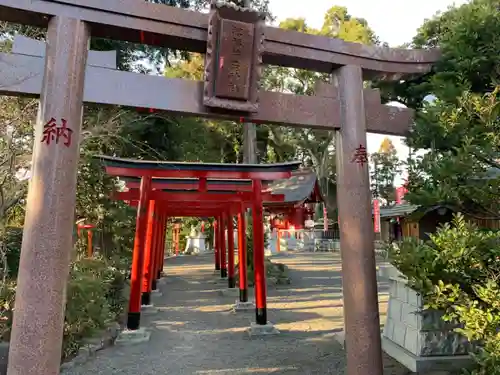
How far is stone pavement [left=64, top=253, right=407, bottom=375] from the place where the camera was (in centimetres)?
545

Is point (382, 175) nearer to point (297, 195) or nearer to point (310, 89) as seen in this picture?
point (310, 89)

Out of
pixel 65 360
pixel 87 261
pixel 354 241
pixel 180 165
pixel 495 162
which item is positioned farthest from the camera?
pixel 87 261

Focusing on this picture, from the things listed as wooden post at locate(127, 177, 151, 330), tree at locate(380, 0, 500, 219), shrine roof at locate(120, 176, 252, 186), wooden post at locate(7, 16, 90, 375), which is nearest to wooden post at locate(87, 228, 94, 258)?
shrine roof at locate(120, 176, 252, 186)

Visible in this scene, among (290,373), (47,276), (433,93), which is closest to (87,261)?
(290,373)

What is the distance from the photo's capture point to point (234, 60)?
3.52m

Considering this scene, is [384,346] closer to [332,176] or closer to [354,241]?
[354,241]

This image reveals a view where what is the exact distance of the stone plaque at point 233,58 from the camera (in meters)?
3.44

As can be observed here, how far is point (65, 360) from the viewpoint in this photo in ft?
18.5

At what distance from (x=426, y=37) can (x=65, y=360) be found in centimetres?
664

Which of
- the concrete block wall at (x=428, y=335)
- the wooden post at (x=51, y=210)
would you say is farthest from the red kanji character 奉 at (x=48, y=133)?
the concrete block wall at (x=428, y=335)

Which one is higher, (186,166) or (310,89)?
(310,89)

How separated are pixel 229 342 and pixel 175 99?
4.81m

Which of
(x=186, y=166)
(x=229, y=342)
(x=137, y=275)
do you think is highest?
(x=186, y=166)

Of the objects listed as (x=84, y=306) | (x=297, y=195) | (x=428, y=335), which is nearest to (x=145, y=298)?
(x=84, y=306)
